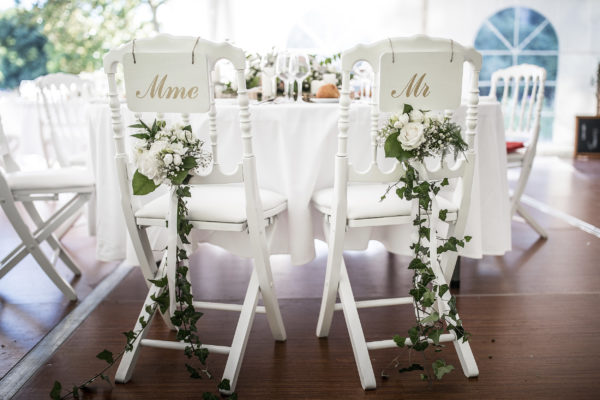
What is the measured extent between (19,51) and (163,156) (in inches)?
536

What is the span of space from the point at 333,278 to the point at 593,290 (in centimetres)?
141

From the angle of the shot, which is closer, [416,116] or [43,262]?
[416,116]

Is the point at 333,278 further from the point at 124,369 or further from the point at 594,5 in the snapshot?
the point at 594,5

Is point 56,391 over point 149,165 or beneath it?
beneath

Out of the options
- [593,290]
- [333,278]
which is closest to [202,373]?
[333,278]

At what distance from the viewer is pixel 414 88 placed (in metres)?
1.61

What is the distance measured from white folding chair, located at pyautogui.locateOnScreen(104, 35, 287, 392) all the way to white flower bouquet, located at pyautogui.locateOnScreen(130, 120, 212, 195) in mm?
76

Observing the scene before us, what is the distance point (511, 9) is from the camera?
675cm

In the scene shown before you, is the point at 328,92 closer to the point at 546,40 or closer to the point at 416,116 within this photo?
the point at 416,116

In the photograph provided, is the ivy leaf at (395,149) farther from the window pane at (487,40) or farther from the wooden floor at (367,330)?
the window pane at (487,40)

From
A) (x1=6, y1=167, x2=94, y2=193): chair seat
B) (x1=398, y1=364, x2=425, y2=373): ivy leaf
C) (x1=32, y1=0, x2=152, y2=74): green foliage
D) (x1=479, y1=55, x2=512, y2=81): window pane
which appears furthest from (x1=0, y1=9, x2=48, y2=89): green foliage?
(x1=398, y1=364, x2=425, y2=373): ivy leaf

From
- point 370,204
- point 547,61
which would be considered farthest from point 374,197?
point 547,61

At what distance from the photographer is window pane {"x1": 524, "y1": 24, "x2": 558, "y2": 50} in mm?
6785

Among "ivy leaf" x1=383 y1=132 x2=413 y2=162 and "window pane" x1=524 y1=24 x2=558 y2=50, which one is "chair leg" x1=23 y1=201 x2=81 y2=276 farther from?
"window pane" x1=524 y1=24 x2=558 y2=50
